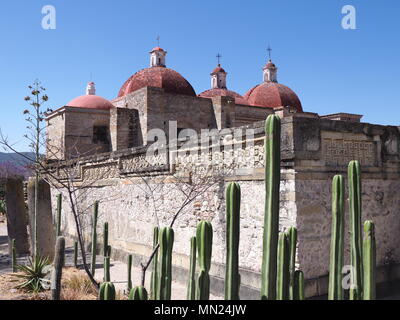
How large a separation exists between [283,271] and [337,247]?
571mm

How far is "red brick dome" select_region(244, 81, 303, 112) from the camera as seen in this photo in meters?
22.7

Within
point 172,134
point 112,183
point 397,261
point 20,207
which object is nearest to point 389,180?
point 397,261

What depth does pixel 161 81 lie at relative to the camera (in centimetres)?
1866

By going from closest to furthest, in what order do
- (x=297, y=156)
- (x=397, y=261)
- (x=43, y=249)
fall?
(x=297, y=156) < (x=397, y=261) < (x=43, y=249)

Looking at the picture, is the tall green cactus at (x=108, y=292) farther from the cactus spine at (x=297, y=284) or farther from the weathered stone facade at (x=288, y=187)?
the weathered stone facade at (x=288, y=187)

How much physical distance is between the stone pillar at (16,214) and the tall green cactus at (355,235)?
859cm

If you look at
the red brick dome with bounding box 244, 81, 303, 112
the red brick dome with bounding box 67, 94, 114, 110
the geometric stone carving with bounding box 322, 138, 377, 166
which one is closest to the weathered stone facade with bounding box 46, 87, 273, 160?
the red brick dome with bounding box 67, 94, 114, 110

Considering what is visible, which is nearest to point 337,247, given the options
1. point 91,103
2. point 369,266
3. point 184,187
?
point 369,266

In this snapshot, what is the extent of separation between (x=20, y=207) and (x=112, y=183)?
2.30 metres

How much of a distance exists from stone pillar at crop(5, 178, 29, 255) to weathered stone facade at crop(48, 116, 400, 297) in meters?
2.99

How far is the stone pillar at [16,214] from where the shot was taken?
969cm

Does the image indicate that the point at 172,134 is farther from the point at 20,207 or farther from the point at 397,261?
the point at 397,261

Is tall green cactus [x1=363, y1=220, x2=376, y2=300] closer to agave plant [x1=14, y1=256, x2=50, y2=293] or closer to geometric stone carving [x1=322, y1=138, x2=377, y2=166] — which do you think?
geometric stone carving [x1=322, y1=138, x2=377, y2=166]

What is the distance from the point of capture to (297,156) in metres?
5.46
